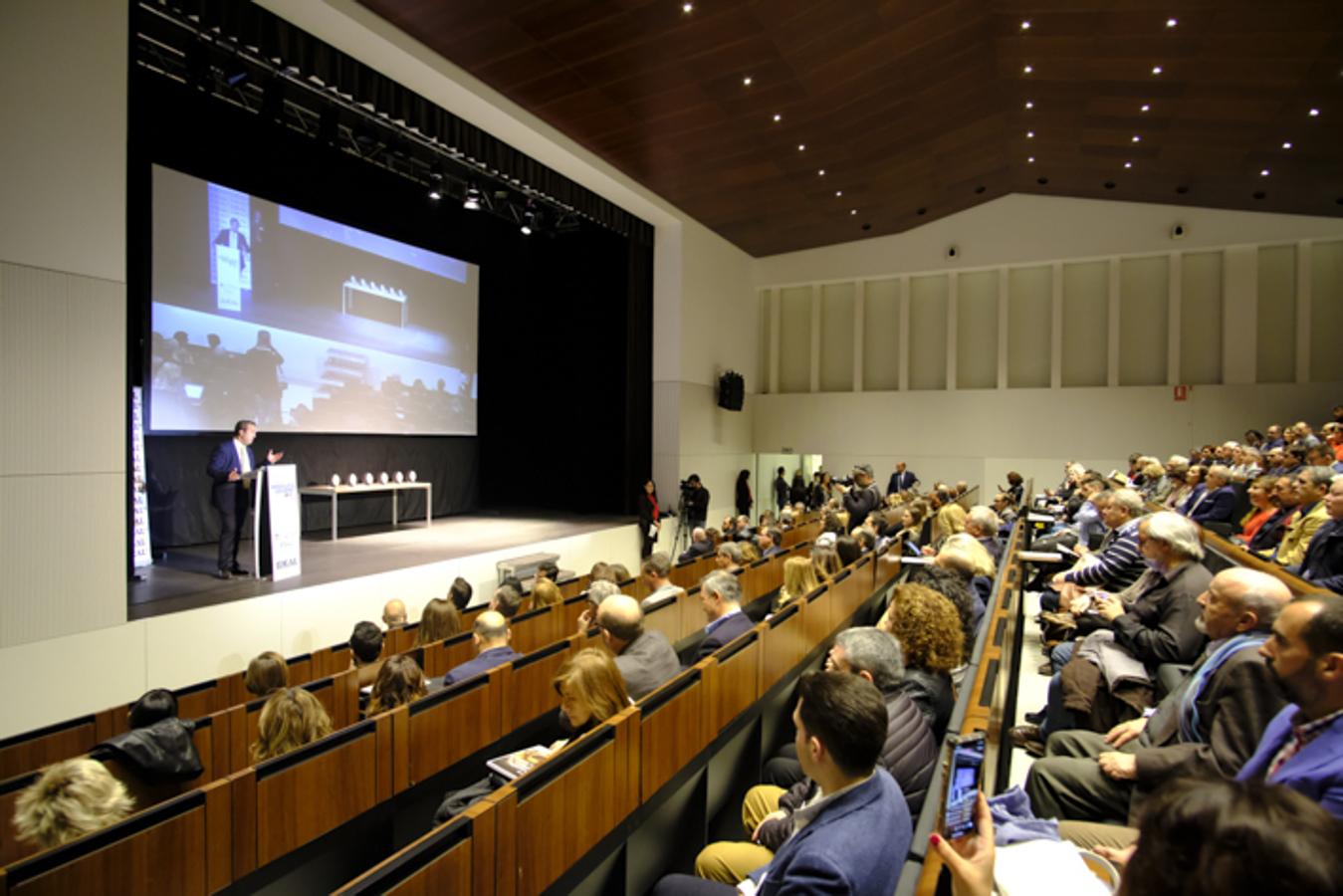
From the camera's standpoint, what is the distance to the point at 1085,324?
11828 mm

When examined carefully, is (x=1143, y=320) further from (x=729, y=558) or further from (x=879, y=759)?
(x=879, y=759)

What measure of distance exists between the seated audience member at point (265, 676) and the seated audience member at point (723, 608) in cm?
208

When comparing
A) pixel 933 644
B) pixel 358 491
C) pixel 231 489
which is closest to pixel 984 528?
pixel 933 644

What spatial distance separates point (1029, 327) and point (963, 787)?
42.0 feet

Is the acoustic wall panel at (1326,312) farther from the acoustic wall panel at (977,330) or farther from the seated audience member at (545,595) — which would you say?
the seated audience member at (545,595)

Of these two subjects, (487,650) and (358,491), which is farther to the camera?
(358,491)

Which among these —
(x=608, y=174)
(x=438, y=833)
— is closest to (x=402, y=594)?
(x=438, y=833)

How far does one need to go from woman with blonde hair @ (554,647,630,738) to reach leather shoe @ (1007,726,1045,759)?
154cm

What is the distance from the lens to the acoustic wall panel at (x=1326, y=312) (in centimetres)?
1016

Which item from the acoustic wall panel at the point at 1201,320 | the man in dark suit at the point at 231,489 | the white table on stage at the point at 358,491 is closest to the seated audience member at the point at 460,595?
the man in dark suit at the point at 231,489

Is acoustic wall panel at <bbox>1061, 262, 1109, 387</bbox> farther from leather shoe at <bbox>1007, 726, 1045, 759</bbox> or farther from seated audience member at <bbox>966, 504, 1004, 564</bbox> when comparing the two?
leather shoe at <bbox>1007, 726, 1045, 759</bbox>

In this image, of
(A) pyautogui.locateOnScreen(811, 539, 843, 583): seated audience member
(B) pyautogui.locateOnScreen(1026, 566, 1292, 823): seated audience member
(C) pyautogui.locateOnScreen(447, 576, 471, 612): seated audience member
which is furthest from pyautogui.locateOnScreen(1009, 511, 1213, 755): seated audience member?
(C) pyautogui.locateOnScreen(447, 576, 471, 612): seated audience member

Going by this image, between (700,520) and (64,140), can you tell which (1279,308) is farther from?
(64,140)

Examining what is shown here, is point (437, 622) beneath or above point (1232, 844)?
beneath
